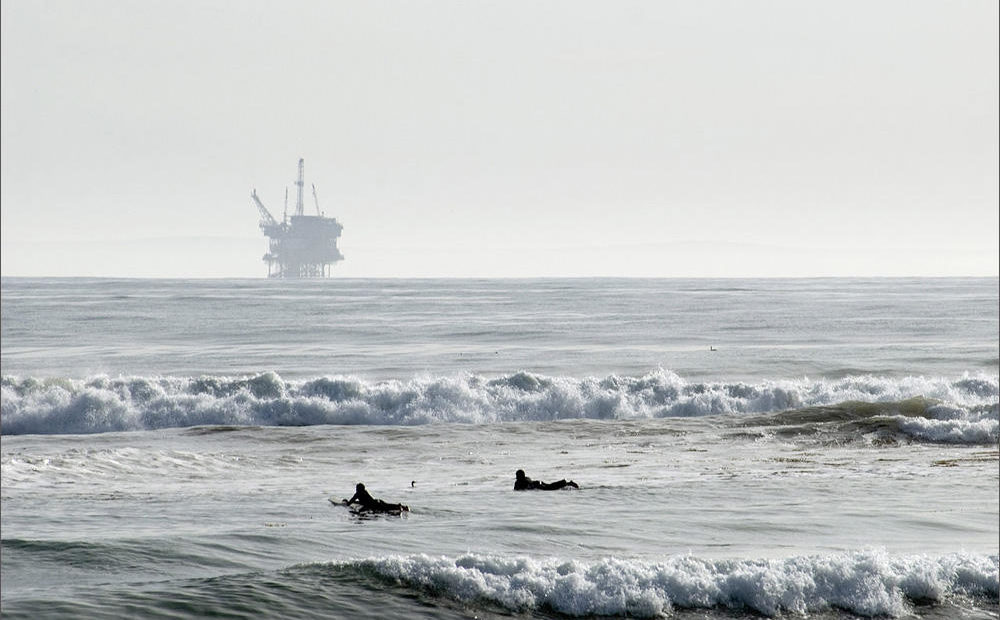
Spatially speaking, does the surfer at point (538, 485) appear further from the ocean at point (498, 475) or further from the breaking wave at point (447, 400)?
the breaking wave at point (447, 400)

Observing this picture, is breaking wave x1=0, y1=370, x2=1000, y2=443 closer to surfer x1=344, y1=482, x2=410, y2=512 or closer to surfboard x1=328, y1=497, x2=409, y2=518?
surfer x1=344, y1=482, x2=410, y2=512

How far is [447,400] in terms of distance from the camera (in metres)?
31.2

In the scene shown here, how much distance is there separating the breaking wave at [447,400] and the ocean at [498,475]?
10 cm

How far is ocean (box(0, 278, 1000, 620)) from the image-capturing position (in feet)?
32.7

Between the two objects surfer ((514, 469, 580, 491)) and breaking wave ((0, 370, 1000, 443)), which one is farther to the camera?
breaking wave ((0, 370, 1000, 443))

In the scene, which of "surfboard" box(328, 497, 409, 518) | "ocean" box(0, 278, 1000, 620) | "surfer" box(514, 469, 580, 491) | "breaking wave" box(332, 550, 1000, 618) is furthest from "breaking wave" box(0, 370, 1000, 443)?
"breaking wave" box(332, 550, 1000, 618)

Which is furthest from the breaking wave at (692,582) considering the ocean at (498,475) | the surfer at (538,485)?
the surfer at (538,485)

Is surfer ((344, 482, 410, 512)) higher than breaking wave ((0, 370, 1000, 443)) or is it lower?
higher

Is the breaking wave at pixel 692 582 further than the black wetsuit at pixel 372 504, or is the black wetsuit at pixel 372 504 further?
the black wetsuit at pixel 372 504

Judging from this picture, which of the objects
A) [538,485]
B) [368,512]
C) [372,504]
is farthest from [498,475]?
[368,512]

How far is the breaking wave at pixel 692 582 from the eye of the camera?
9.74 metres

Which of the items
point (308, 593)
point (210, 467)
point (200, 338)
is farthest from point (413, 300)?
point (308, 593)

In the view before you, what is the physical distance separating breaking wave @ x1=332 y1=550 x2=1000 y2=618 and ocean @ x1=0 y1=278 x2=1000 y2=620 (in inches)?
1.0

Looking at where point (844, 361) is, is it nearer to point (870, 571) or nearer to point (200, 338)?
point (200, 338)
